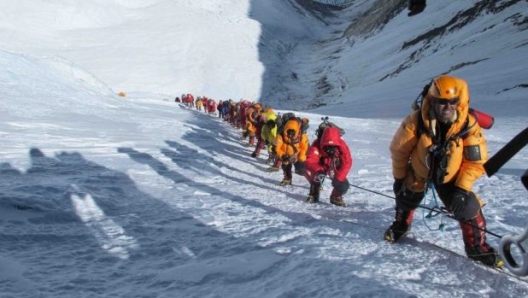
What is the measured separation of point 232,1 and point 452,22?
4549cm

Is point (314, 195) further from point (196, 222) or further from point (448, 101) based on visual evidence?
point (448, 101)

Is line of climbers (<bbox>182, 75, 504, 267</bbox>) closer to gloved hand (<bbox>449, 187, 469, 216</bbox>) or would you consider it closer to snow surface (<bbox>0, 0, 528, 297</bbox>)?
gloved hand (<bbox>449, 187, 469, 216</bbox>)

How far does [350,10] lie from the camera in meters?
118

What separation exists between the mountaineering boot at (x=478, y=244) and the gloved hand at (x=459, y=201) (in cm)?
19

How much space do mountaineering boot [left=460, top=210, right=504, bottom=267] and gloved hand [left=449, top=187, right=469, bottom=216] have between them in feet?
0.61

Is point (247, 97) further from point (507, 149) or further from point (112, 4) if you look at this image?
point (507, 149)

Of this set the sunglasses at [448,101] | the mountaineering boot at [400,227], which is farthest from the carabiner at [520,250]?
the mountaineering boot at [400,227]

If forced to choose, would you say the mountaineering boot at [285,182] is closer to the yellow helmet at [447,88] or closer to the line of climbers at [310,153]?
the line of climbers at [310,153]

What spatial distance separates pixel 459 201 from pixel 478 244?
47 cm

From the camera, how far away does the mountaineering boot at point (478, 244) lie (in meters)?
3.67

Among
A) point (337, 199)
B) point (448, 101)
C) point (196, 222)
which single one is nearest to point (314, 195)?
point (337, 199)

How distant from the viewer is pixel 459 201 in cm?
361

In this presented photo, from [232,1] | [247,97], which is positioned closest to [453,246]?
[247,97]

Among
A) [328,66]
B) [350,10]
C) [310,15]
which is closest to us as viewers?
[328,66]
